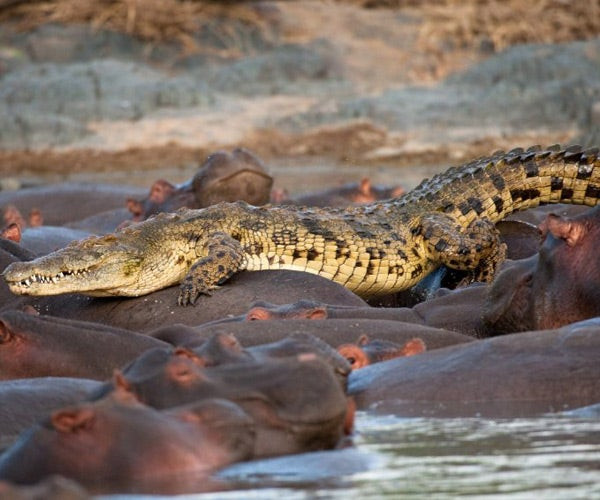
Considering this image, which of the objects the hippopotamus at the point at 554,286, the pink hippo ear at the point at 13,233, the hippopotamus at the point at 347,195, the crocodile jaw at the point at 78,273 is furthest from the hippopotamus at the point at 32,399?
the hippopotamus at the point at 347,195

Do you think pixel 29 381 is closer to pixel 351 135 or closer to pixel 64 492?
pixel 64 492

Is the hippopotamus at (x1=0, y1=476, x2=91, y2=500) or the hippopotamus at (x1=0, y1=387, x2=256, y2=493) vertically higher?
the hippopotamus at (x1=0, y1=476, x2=91, y2=500)

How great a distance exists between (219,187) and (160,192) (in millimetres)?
520

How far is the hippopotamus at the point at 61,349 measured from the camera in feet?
22.9

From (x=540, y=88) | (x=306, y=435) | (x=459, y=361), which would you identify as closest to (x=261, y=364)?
(x=306, y=435)

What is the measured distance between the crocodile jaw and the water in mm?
2963

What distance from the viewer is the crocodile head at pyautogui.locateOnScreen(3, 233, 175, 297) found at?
8.68 meters

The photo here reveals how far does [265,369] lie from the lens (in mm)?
5680

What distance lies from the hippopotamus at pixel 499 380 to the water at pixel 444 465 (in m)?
0.13

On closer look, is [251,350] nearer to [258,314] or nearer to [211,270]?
[258,314]

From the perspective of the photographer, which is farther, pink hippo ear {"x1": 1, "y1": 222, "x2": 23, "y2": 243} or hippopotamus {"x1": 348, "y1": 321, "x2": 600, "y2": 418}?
pink hippo ear {"x1": 1, "y1": 222, "x2": 23, "y2": 243}

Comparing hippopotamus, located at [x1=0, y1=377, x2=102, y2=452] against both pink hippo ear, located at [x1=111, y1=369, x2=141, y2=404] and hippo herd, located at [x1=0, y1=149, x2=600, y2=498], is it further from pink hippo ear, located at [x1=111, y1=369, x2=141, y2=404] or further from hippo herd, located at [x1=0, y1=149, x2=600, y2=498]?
pink hippo ear, located at [x1=111, y1=369, x2=141, y2=404]

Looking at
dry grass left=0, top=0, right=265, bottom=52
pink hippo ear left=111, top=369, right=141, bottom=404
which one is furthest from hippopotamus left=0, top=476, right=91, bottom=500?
dry grass left=0, top=0, right=265, bottom=52

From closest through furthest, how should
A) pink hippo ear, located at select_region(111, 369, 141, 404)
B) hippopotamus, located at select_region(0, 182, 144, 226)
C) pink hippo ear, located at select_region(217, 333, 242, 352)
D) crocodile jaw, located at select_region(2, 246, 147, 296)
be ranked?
pink hippo ear, located at select_region(111, 369, 141, 404) < pink hippo ear, located at select_region(217, 333, 242, 352) < crocodile jaw, located at select_region(2, 246, 147, 296) < hippopotamus, located at select_region(0, 182, 144, 226)
